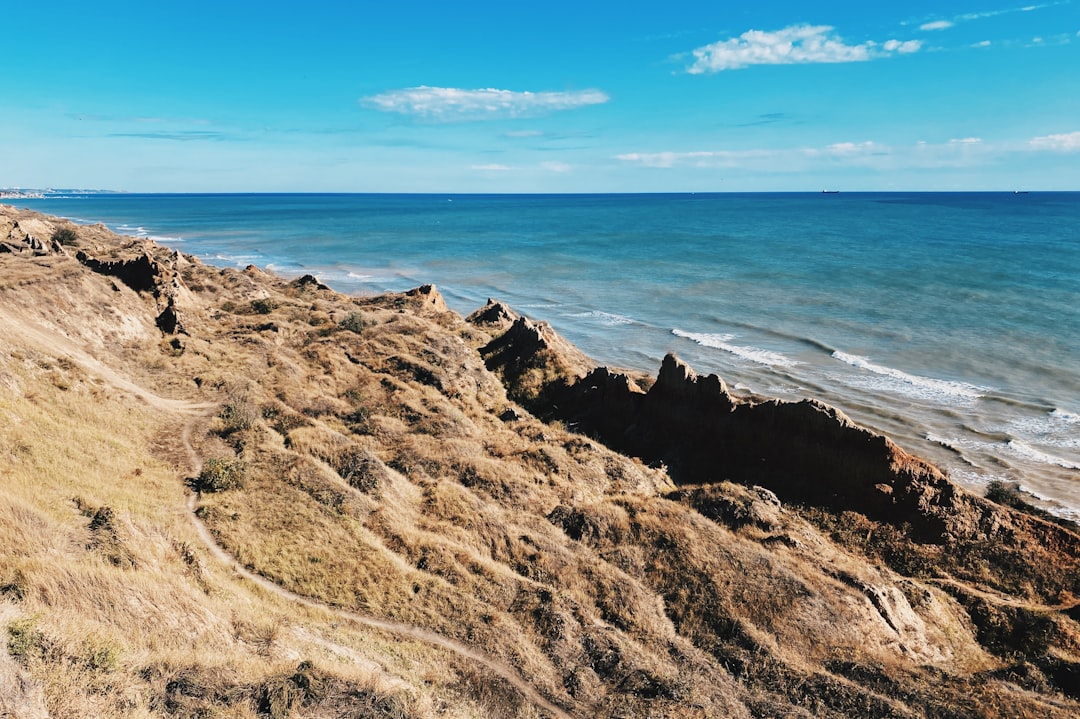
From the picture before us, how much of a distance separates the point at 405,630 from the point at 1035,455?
123 feet

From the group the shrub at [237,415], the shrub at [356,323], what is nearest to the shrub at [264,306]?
the shrub at [356,323]

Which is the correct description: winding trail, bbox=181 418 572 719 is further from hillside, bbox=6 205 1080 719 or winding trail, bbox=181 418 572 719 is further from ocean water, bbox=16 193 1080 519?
ocean water, bbox=16 193 1080 519

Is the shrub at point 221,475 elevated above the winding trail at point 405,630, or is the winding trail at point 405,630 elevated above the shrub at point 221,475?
the shrub at point 221,475

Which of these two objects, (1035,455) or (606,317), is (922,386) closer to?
(1035,455)

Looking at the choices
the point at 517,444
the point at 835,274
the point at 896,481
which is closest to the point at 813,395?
the point at 896,481

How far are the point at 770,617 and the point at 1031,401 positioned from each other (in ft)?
126

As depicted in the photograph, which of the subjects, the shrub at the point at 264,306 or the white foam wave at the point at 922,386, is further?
the shrub at the point at 264,306

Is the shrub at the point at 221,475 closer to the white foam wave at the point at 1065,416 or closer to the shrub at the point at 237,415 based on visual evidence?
the shrub at the point at 237,415

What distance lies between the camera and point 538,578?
18797 millimetres

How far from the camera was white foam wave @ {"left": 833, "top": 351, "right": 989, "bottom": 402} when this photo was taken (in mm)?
44719

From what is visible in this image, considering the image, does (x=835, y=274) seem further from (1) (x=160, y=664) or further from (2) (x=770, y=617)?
(1) (x=160, y=664)

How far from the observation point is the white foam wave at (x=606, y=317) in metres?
69.8

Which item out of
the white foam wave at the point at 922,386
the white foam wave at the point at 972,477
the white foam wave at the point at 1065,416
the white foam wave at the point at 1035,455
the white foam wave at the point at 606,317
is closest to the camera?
the white foam wave at the point at 972,477

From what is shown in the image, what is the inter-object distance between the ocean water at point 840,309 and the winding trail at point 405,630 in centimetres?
2858
